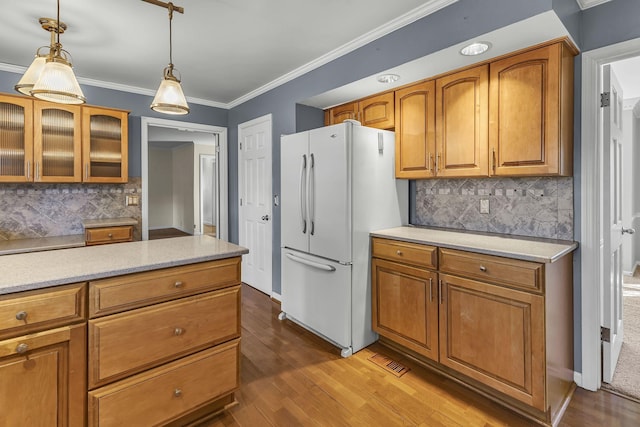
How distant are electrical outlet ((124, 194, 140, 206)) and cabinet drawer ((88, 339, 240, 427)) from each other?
2726 millimetres

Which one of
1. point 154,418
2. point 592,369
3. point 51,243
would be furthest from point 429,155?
point 51,243

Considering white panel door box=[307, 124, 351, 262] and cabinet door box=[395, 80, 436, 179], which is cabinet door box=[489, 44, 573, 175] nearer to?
cabinet door box=[395, 80, 436, 179]

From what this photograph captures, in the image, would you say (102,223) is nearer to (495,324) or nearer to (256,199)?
(256,199)

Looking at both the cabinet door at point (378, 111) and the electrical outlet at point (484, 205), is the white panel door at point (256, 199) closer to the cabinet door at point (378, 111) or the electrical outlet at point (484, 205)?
the cabinet door at point (378, 111)

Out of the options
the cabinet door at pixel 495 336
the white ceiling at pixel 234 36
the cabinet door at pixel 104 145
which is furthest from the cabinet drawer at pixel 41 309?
the cabinet door at pixel 104 145

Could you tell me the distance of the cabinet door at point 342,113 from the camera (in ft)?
10.4

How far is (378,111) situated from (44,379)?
2808mm

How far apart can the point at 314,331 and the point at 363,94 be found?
7.15 ft

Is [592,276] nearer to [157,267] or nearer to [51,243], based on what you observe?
[157,267]

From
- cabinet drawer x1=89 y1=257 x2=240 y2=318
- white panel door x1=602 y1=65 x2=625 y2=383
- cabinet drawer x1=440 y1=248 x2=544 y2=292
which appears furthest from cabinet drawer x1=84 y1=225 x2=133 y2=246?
white panel door x1=602 y1=65 x2=625 y2=383

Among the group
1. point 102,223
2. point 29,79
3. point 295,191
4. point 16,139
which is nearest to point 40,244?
point 102,223

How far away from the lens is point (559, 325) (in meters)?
1.89

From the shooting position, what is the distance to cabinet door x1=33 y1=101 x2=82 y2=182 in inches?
118

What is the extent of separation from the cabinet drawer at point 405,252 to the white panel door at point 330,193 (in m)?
0.25
